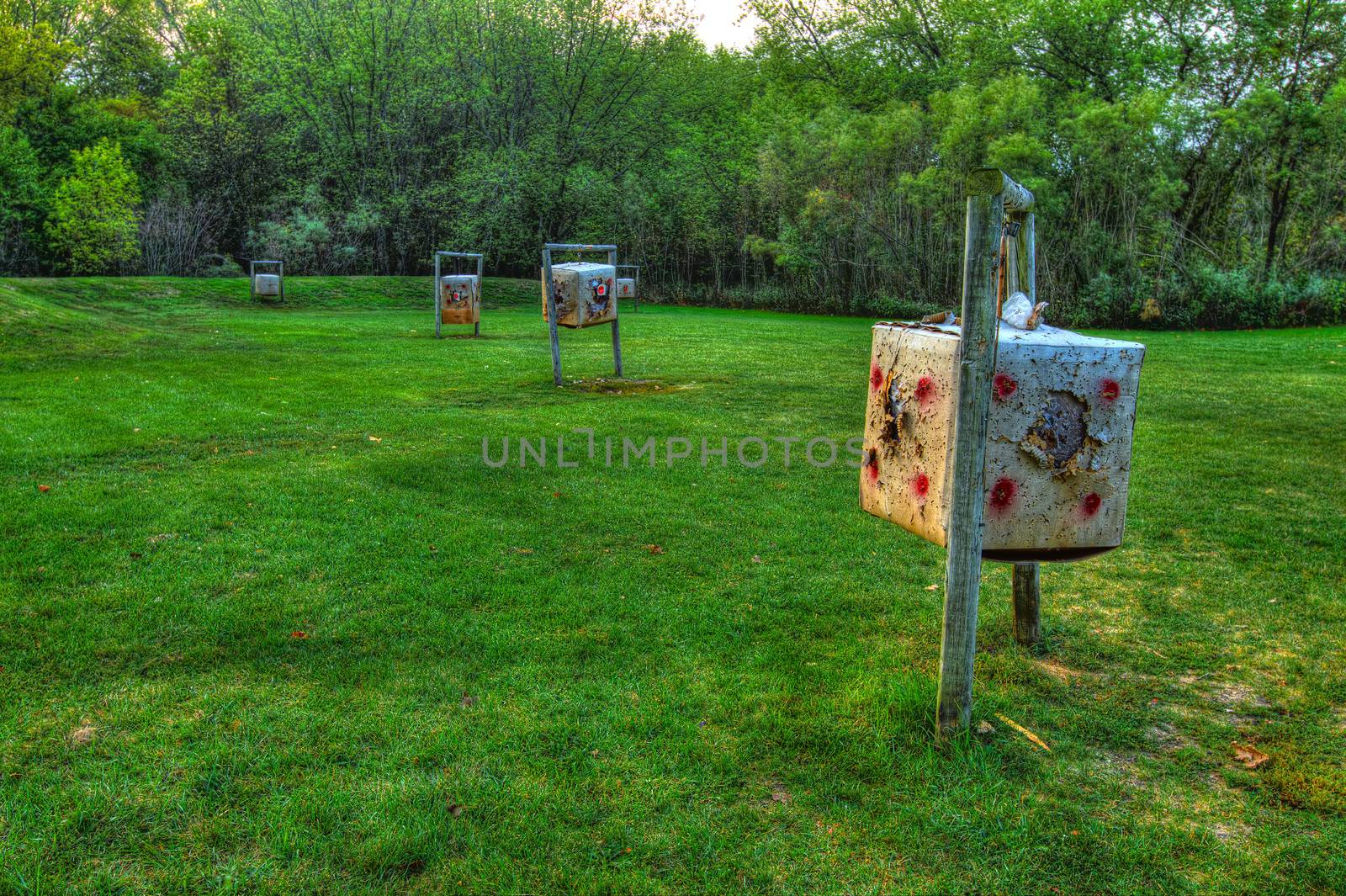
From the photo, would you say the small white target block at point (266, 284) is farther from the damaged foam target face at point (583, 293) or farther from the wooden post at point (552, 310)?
the damaged foam target face at point (583, 293)

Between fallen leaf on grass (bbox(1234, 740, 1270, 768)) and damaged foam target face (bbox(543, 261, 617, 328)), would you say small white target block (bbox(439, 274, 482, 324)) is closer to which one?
damaged foam target face (bbox(543, 261, 617, 328))

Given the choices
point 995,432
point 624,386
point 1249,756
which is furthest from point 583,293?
point 1249,756

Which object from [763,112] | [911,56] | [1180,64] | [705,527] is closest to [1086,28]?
[1180,64]

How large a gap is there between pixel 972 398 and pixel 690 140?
105 feet

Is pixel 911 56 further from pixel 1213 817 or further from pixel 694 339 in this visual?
pixel 1213 817

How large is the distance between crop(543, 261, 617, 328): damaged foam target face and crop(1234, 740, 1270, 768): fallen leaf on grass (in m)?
7.87

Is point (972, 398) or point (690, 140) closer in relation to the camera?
point (972, 398)

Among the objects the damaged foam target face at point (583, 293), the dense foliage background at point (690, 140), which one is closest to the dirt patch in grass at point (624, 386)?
the damaged foam target face at point (583, 293)

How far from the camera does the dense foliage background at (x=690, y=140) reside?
20.7 metres

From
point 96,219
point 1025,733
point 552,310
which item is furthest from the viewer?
point 96,219

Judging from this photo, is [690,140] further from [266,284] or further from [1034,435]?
[1034,435]

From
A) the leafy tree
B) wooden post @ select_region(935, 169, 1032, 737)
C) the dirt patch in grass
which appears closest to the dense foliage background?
the leafy tree

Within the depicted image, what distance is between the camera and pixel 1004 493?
104 inches

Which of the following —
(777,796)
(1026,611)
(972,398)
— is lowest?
(777,796)
